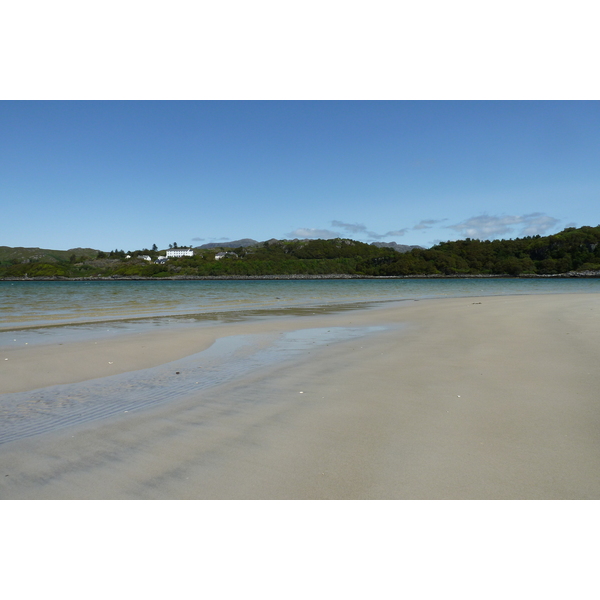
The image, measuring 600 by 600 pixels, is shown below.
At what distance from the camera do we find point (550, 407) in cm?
457

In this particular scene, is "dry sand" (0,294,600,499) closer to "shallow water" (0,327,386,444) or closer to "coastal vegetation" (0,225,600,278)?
"shallow water" (0,327,386,444)

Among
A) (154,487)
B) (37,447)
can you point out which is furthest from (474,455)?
(37,447)

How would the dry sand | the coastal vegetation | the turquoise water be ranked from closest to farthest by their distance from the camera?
the dry sand
the turquoise water
the coastal vegetation

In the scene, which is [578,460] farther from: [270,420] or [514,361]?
[514,361]

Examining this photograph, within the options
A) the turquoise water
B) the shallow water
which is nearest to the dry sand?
the shallow water

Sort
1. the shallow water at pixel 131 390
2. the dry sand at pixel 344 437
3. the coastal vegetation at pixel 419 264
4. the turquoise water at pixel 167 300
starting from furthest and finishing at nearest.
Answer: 1. the coastal vegetation at pixel 419 264
2. the turquoise water at pixel 167 300
3. the shallow water at pixel 131 390
4. the dry sand at pixel 344 437

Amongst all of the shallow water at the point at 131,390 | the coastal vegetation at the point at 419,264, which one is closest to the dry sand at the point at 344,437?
the shallow water at the point at 131,390

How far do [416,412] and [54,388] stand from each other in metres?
4.87

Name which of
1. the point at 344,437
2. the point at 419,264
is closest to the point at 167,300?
the point at 344,437

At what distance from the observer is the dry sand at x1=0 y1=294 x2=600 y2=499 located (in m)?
2.94

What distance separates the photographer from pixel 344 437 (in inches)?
151

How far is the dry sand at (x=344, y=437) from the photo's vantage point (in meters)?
2.94

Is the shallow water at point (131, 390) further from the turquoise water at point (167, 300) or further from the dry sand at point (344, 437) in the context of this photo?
the turquoise water at point (167, 300)

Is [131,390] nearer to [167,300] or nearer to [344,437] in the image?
[344,437]
